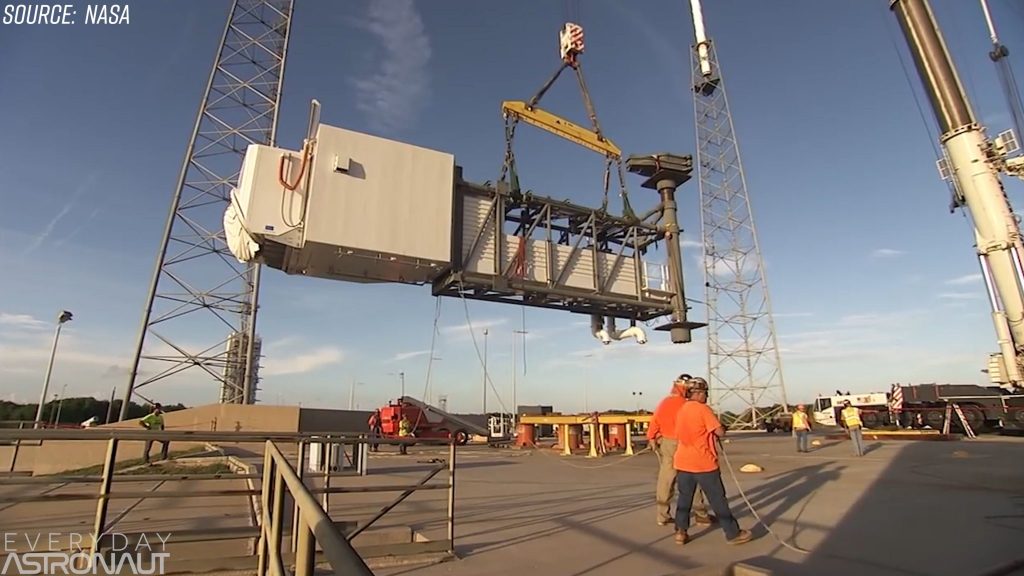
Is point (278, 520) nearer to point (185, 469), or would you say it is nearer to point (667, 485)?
point (667, 485)

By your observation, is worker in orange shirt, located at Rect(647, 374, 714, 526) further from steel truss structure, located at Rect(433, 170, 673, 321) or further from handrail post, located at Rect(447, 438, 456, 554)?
steel truss structure, located at Rect(433, 170, 673, 321)

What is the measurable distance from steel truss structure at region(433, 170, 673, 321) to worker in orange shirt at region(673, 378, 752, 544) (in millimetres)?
7603

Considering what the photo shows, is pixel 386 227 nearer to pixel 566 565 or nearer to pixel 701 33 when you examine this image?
pixel 566 565

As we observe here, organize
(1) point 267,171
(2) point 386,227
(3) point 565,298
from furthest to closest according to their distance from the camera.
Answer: (3) point 565,298
(2) point 386,227
(1) point 267,171

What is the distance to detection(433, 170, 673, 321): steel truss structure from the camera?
12820mm

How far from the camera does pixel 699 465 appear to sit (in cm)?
528

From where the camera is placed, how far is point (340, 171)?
1077 cm

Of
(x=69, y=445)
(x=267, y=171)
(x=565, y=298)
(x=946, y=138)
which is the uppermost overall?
(x=267, y=171)

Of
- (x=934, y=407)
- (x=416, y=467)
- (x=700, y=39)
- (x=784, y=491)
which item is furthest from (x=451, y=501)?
(x=700, y=39)

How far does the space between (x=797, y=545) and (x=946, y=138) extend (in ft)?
25.7

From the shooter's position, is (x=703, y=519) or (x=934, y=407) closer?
(x=703, y=519)

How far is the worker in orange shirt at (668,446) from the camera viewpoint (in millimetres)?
5900

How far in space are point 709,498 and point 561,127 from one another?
14954mm

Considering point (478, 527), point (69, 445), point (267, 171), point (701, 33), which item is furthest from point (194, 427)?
point (701, 33)
